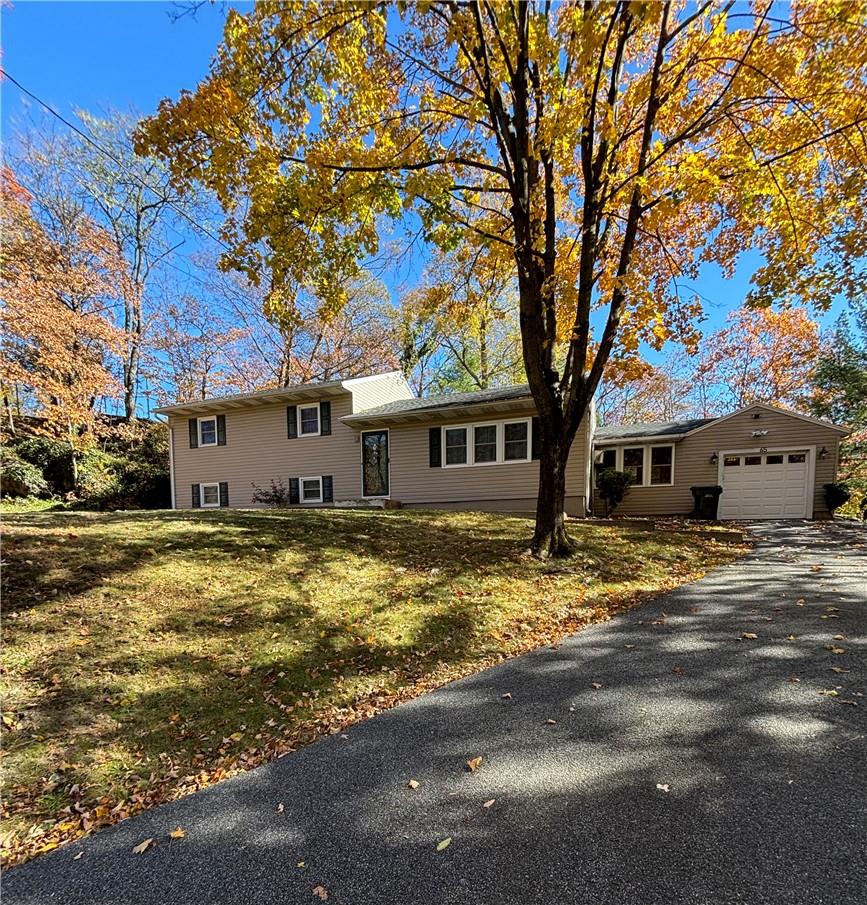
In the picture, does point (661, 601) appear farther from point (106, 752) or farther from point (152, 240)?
point (152, 240)

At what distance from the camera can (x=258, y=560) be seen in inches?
225

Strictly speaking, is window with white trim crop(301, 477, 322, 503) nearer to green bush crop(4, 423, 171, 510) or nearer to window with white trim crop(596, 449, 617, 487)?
green bush crop(4, 423, 171, 510)

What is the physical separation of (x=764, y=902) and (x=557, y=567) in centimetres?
505

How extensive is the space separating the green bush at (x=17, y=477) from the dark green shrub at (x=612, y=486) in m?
19.9

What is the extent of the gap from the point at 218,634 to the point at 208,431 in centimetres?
1385

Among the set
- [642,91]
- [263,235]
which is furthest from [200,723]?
[642,91]

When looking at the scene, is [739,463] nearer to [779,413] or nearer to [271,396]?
[779,413]

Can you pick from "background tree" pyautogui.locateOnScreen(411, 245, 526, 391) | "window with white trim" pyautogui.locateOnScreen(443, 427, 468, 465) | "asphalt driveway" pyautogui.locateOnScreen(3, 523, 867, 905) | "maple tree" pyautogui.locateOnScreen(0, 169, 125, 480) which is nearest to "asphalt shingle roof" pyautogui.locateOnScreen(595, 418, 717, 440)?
"window with white trim" pyautogui.locateOnScreen(443, 427, 468, 465)

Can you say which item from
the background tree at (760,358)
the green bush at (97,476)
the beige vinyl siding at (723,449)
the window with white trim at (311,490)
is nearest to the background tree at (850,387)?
the beige vinyl siding at (723,449)

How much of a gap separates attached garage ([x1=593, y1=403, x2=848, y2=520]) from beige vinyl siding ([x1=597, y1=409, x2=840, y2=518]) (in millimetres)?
22

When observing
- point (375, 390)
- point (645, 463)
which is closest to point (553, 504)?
point (645, 463)

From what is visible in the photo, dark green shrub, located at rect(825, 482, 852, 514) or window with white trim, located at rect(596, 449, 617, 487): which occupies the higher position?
window with white trim, located at rect(596, 449, 617, 487)

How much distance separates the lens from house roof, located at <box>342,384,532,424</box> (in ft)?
40.4

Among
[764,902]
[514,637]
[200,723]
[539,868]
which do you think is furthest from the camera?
[514,637]
